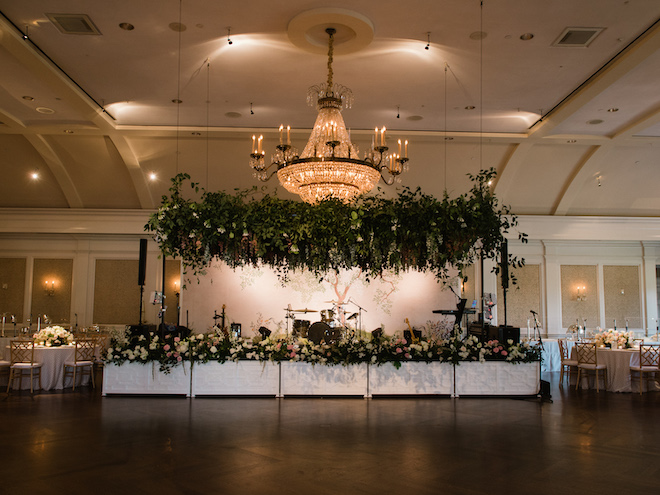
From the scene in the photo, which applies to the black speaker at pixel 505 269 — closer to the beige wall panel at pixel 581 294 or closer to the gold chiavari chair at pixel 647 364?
the gold chiavari chair at pixel 647 364

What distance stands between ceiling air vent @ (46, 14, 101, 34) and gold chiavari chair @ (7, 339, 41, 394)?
5358 millimetres

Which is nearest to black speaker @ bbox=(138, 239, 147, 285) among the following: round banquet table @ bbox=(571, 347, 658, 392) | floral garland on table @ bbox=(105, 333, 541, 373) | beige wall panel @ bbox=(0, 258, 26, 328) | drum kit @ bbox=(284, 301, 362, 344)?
floral garland on table @ bbox=(105, 333, 541, 373)

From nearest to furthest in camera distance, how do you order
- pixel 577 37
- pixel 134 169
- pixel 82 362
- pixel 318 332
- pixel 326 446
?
pixel 326 446, pixel 577 37, pixel 82 362, pixel 318 332, pixel 134 169

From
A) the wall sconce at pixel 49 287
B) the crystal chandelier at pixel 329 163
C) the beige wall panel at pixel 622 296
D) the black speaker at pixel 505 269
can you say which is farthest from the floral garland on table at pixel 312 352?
the beige wall panel at pixel 622 296

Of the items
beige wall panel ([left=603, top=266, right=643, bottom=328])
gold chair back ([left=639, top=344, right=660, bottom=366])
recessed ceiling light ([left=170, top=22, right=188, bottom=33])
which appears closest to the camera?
recessed ceiling light ([left=170, top=22, right=188, bottom=33])

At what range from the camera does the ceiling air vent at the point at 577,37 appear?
7.08 m

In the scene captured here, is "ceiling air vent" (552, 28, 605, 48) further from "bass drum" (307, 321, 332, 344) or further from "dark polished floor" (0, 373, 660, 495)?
"bass drum" (307, 321, 332, 344)

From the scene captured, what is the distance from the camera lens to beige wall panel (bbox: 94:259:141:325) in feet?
48.8

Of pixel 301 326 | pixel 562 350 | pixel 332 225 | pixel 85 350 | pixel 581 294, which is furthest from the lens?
pixel 581 294

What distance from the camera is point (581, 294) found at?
15.3 metres

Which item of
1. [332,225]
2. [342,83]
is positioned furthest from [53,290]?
[332,225]

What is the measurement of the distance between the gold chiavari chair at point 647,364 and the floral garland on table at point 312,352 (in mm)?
2376

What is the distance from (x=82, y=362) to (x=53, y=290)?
21.3 ft

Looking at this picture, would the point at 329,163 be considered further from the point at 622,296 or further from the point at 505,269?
the point at 622,296
